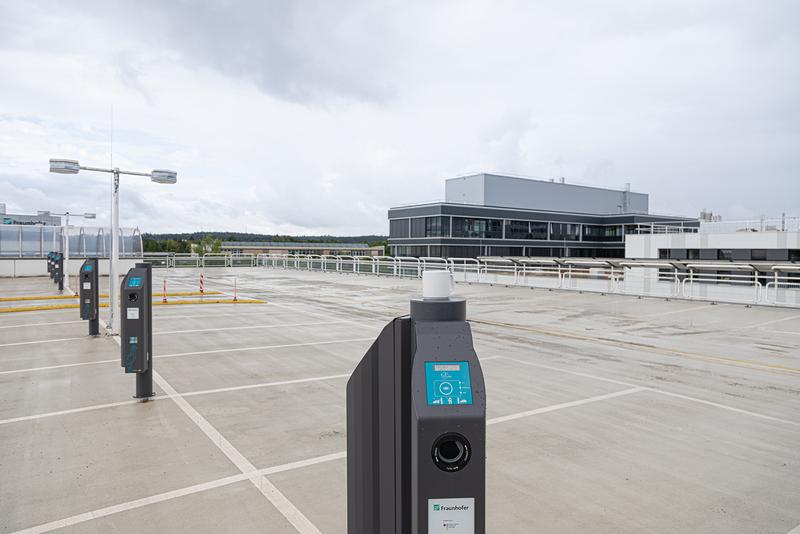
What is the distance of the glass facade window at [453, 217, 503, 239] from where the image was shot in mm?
68688

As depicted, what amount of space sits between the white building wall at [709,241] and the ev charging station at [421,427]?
4315 cm

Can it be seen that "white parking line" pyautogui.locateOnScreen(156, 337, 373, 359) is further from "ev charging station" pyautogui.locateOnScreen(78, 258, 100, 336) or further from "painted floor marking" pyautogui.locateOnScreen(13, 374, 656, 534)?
"painted floor marking" pyautogui.locateOnScreen(13, 374, 656, 534)

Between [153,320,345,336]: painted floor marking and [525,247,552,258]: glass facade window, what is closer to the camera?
[153,320,345,336]: painted floor marking

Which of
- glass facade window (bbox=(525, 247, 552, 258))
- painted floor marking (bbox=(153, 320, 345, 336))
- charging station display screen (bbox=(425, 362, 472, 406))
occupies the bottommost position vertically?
painted floor marking (bbox=(153, 320, 345, 336))

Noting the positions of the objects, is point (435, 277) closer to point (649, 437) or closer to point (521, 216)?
point (649, 437)

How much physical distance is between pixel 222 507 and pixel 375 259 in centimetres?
3574

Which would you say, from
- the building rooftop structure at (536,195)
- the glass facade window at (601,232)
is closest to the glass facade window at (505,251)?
Result: the building rooftop structure at (536,195)

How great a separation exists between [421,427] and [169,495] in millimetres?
3597

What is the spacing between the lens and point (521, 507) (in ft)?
15.4

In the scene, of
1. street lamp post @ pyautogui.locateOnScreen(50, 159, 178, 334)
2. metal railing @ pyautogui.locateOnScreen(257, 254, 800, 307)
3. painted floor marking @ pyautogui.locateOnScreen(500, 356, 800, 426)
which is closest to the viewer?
painted floor marking @ pyautogui.locateOnScreen(500, 356, 800, 426)

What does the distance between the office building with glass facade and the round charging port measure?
212 feet

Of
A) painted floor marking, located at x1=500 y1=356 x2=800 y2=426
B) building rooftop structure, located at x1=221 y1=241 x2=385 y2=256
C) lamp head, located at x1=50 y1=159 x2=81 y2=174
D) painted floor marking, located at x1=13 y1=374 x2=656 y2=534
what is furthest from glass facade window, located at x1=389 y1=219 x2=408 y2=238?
building rooftop structure, located at x1=221 y1=241 x2=385 y2=256

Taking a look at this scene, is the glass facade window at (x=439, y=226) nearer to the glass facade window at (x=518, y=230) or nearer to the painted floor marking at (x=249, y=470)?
the glass facade window at (x=518, y=230)

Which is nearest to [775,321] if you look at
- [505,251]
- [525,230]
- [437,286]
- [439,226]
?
[437,286]
